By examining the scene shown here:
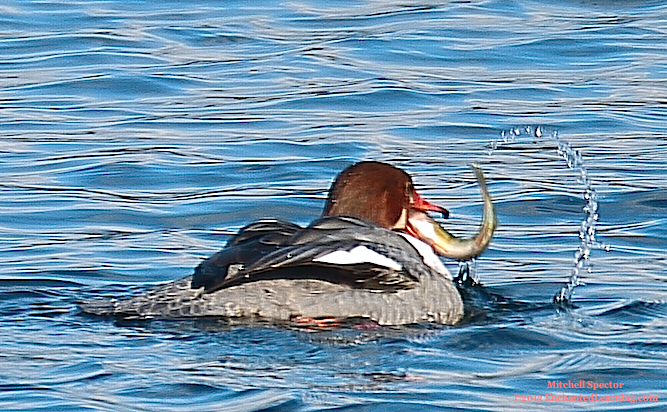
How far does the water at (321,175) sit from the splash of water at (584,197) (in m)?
0.03

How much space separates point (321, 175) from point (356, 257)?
3.68m

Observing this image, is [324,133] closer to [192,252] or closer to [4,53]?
[192,252]

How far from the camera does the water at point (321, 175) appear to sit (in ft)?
20.8

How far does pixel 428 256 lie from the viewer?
308 inches

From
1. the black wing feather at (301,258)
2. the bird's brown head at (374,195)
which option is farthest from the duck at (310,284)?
the bird's brown head at (374,195)

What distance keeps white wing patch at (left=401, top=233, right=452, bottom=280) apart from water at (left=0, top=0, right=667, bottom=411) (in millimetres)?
315

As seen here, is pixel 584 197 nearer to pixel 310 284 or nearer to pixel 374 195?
pixel 374 195

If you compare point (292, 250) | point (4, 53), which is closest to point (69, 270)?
point (292, 250)

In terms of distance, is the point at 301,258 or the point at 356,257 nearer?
the point at 301,258

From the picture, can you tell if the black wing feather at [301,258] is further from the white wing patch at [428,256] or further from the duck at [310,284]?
the white wing patch at [428,256]

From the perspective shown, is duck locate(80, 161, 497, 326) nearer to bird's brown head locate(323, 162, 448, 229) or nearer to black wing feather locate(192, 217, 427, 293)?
black wing feather locate(192, 217, 427, 293)

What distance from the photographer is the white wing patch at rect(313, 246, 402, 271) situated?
6958mm

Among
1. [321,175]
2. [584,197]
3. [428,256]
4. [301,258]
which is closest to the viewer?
[301,258]

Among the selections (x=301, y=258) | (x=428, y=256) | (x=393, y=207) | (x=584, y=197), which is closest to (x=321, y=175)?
(x=584, y=197)
